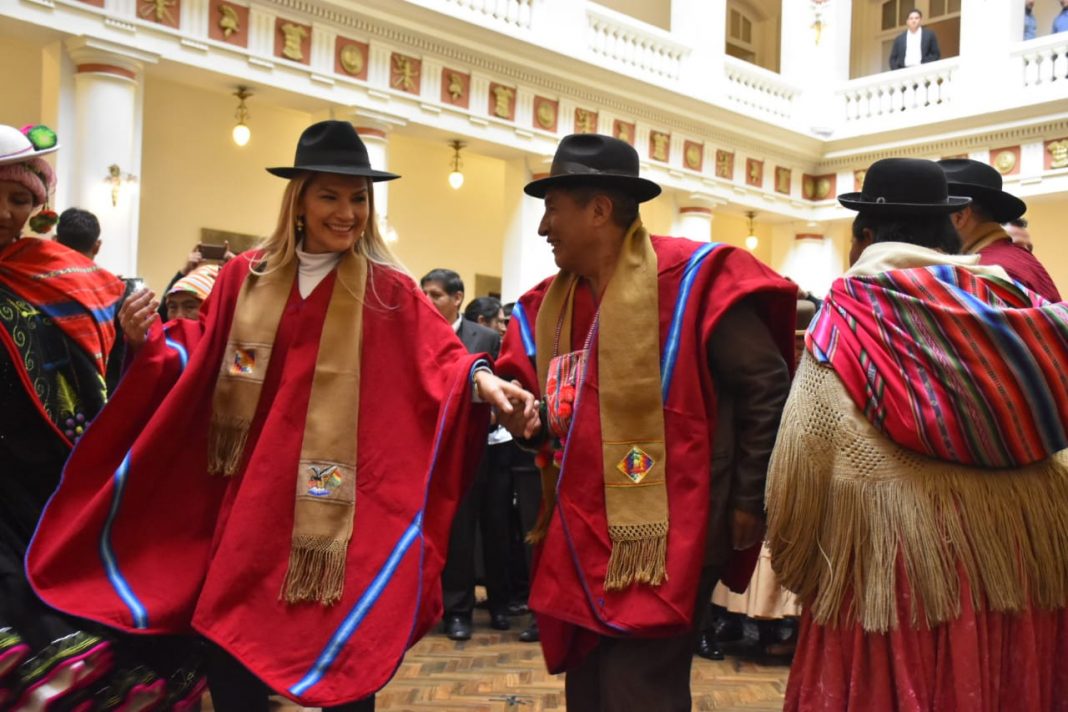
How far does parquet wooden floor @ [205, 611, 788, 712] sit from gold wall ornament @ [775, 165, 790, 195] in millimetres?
11233

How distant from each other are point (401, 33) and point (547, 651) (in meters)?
9.18

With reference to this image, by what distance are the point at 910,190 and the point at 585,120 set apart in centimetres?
1032

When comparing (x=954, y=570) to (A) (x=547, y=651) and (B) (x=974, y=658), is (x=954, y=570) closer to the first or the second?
(B) (x=974, y=658)

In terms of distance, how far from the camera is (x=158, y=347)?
259cm

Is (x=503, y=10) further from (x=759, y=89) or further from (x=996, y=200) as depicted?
(x=996, y=200)

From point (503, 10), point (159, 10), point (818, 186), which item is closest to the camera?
point (159, 10)

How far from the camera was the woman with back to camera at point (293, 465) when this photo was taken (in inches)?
94.3

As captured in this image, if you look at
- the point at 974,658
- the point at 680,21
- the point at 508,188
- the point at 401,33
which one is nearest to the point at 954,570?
the point at 974,658

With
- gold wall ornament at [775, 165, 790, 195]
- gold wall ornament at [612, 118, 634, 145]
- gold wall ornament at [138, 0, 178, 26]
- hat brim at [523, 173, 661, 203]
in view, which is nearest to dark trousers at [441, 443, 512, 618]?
hat brim at [523, 173, 661, 203]

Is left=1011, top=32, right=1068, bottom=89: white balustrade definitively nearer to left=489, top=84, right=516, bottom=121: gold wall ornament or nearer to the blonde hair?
left=489, top=84, right=516, bottom=121: gold wall ornament

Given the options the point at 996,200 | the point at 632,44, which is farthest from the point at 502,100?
the point at 996,200

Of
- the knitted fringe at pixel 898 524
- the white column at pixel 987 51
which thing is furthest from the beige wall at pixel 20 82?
the white column at pixel 987 51

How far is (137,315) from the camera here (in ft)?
8.18

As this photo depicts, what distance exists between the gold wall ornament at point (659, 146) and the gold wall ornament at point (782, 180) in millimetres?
2428
